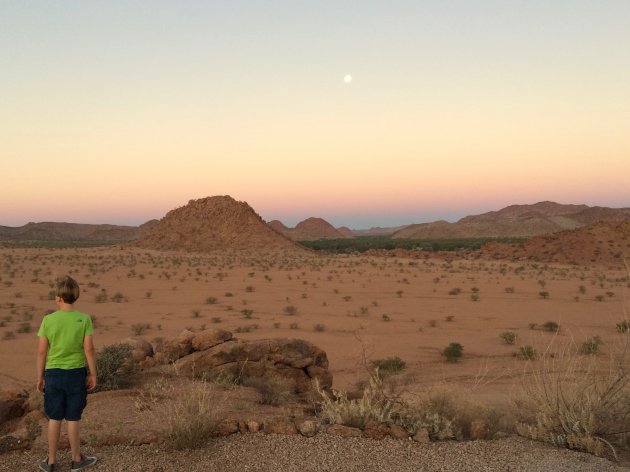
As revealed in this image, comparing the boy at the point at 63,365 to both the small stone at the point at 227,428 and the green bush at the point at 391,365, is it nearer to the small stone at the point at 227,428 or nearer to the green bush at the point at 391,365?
the small stone at the point at 227,428

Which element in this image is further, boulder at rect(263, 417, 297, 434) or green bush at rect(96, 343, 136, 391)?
green bush at rect(96, 343, 136, 391)

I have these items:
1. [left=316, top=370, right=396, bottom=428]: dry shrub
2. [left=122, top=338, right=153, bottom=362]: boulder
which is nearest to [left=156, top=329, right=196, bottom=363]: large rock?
[left=122, top=338, right=153, bottom=362]: boulder

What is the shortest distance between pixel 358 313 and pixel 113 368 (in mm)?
11294

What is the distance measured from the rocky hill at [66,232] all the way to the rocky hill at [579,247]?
119 m

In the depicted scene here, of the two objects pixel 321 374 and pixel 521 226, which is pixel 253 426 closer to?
pixel 321 374

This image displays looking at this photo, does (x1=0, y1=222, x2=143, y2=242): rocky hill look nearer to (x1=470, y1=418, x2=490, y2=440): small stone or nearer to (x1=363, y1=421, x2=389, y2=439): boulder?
(x1=363, y1=421, x2=389, y2=439): boulder

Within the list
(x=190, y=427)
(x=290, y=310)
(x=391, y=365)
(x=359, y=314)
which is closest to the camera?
(x=190, y=427)

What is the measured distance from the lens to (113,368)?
23.4 feet

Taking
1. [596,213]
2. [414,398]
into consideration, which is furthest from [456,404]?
[596,213]

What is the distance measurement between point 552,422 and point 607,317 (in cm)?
1321

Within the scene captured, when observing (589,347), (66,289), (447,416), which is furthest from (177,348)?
(589,347)

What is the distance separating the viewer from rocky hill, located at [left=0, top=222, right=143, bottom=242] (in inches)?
5743

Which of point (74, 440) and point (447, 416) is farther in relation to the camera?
point (447, 416)

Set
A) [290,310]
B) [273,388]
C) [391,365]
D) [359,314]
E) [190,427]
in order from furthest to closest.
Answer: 1. [290,310]
2. [359,314]
3. [391,365]
4. [273,388]
5. [190,427]
